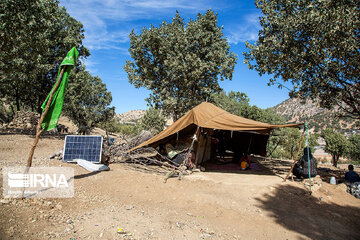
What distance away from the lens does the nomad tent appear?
8648 millimetres

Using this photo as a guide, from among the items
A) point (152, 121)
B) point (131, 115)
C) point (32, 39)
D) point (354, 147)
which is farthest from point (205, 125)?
point (131, 115)

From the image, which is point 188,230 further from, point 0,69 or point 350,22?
point 0,69

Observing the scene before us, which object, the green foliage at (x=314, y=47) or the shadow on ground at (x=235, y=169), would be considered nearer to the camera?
the green foliage at (x=314, y=47)

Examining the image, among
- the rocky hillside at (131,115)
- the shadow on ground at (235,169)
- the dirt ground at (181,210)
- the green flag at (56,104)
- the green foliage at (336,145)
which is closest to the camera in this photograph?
the dirt ground at (181,210)

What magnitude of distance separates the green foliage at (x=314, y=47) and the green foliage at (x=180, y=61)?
3920 millimetres

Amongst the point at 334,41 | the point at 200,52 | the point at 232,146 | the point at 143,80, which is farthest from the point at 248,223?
the point at 143,80

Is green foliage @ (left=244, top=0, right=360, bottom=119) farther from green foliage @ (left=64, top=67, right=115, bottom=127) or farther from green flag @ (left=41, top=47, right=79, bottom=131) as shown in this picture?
green foliage @ (left=64, top=67, right=115, bottom=127)

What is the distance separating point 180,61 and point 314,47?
28.6 ft

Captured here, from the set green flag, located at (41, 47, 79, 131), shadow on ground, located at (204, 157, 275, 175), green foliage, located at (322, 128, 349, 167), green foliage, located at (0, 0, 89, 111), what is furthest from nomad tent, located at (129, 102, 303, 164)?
green foliage, located at (322, 128, 349, 167)

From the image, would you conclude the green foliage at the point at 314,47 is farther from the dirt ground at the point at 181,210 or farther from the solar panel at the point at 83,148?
the solar panel at the point at 83,148

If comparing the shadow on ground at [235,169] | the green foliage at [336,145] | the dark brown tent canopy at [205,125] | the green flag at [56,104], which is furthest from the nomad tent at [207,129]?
the green foliage at [336,145]

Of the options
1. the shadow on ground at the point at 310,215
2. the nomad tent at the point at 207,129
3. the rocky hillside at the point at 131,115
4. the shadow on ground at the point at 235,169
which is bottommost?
the shadow on ground at the point at 310,215

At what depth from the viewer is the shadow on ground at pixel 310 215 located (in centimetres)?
458

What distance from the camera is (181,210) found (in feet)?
16.5
